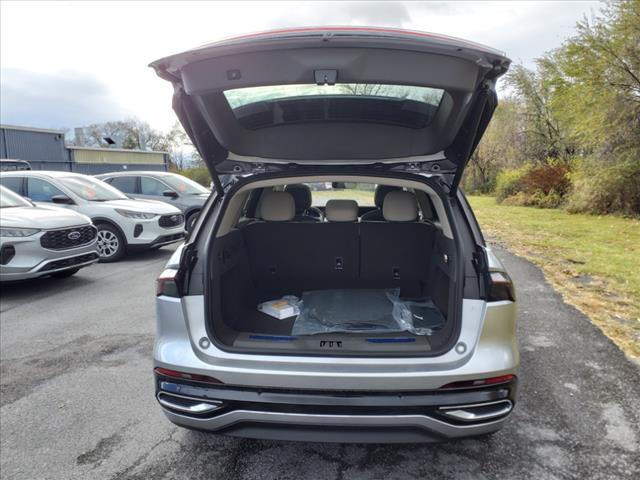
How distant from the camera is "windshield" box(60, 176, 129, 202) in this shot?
7.90 meters

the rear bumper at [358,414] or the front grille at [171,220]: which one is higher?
the front grille at [171,220]

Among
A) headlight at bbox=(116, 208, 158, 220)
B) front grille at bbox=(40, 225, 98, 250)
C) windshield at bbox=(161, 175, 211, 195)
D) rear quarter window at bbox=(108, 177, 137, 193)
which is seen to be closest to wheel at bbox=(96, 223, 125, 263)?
headlight at bbox=(116, 208, 158, 220)

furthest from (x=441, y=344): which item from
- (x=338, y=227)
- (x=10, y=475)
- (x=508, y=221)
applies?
(x=508, y=221)

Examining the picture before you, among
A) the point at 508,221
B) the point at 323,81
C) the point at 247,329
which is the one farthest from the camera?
the point at 508,221

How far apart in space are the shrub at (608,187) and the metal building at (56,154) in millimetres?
25468

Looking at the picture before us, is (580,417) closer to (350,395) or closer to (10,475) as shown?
(350,395)

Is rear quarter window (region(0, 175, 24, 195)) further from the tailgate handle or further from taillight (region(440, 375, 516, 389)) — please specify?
taillight (region(440, 375, 516, 389))

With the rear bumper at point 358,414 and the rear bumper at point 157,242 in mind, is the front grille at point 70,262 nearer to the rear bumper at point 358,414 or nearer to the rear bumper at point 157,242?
the rear bumper at point 157,242

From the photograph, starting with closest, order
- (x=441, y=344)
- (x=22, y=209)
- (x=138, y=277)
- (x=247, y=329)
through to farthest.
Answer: (x=441, y=344)
(x=247, y=329)
(x=22, y=209)
(x=138, y=277)

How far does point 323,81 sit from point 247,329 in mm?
1500

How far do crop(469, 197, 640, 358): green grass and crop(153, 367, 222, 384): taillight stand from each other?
11.0 ft

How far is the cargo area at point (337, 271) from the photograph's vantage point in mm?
2768

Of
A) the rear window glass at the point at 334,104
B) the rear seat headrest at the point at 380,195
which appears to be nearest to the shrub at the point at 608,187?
the rear seat headrest at the point at 380,195

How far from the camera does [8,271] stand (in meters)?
5.23
